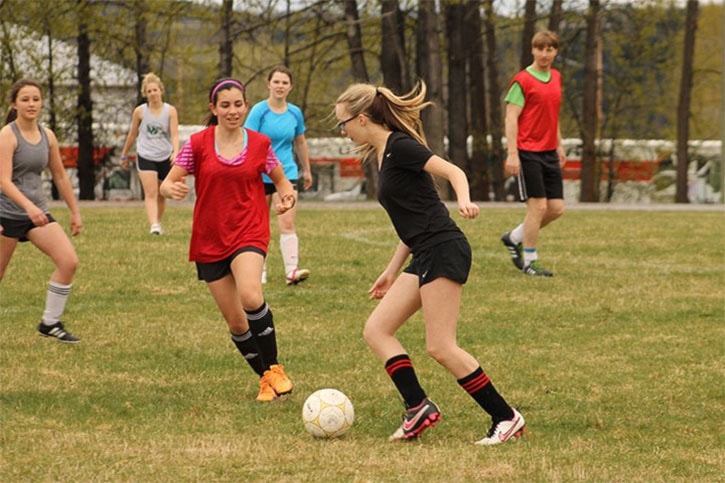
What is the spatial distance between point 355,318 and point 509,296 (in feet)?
6.13

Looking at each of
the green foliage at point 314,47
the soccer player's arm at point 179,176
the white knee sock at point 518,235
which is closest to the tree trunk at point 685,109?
the green foliage at point 314,47

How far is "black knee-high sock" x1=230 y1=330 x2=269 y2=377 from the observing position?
774 centimetres

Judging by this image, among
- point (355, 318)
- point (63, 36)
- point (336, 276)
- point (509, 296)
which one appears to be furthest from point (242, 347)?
point (63, 36)

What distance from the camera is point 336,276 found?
13.3 meters

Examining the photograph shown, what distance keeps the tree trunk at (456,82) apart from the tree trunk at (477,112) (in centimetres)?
80

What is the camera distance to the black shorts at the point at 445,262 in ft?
20.7

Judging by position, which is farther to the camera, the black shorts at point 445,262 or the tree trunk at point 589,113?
the tree trunk at point 589,113

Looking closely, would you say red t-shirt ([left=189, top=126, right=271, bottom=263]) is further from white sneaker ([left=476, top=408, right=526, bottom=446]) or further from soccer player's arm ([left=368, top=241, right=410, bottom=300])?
white sneaker ([left=476, top=408, right=526, bottom=446])

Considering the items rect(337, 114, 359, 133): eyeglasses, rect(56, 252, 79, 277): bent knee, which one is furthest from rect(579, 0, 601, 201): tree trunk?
rect(337, 114, 359, 133): eyeglasses

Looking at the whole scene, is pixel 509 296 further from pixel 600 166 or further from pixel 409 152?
pixel 600 166

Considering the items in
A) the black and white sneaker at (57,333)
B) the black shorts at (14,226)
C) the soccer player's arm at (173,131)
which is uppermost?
the soccer player's arm at (173,131)

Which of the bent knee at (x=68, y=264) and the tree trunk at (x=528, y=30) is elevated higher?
the tree trunk at (x=528, y=30)

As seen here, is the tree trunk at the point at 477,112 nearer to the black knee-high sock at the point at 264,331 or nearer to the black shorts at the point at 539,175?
the black shorts at the point at 539,175

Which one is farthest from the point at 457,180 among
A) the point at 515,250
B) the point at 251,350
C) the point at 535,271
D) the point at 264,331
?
the point at 515,250
